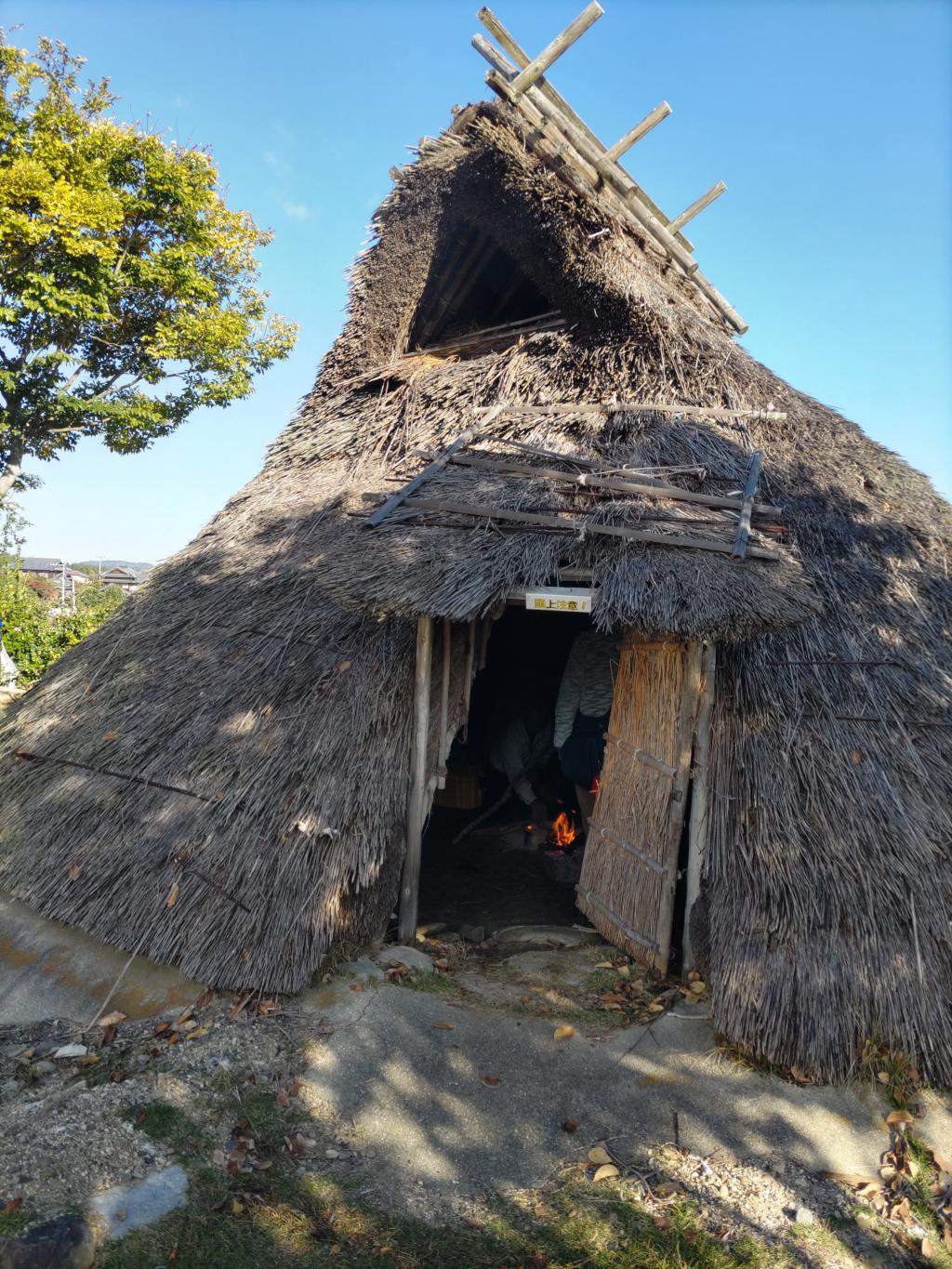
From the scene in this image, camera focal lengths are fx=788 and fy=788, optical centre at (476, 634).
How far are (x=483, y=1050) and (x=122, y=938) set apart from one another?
2223 millimetres

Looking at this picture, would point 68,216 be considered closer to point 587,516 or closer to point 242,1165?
point 587,516

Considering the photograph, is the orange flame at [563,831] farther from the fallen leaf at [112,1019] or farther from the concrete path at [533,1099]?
the fallen leaf at [112,1019]

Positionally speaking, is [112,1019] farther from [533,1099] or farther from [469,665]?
[469,665]

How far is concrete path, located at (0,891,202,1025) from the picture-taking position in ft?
14.6

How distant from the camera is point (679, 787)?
16.5 ft

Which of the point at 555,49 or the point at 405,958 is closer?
the point at 405,958

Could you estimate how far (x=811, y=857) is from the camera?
14.6 feet

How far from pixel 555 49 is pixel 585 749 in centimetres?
634

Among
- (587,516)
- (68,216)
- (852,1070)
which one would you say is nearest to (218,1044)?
(852,1070)

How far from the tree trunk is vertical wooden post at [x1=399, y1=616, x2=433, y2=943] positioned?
12.6m

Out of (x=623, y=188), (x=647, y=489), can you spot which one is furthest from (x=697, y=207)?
(x=647, y=489)

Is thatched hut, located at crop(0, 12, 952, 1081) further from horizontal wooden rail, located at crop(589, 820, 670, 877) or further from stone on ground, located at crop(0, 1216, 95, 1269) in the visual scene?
stone on ground, located at crop(0, 1216, 95, 1269)

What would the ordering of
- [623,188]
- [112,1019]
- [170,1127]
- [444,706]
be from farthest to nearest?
[623,188] < [444,706] < [112,1019] < [170,1127]

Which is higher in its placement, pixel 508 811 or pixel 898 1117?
pixel 508 811
